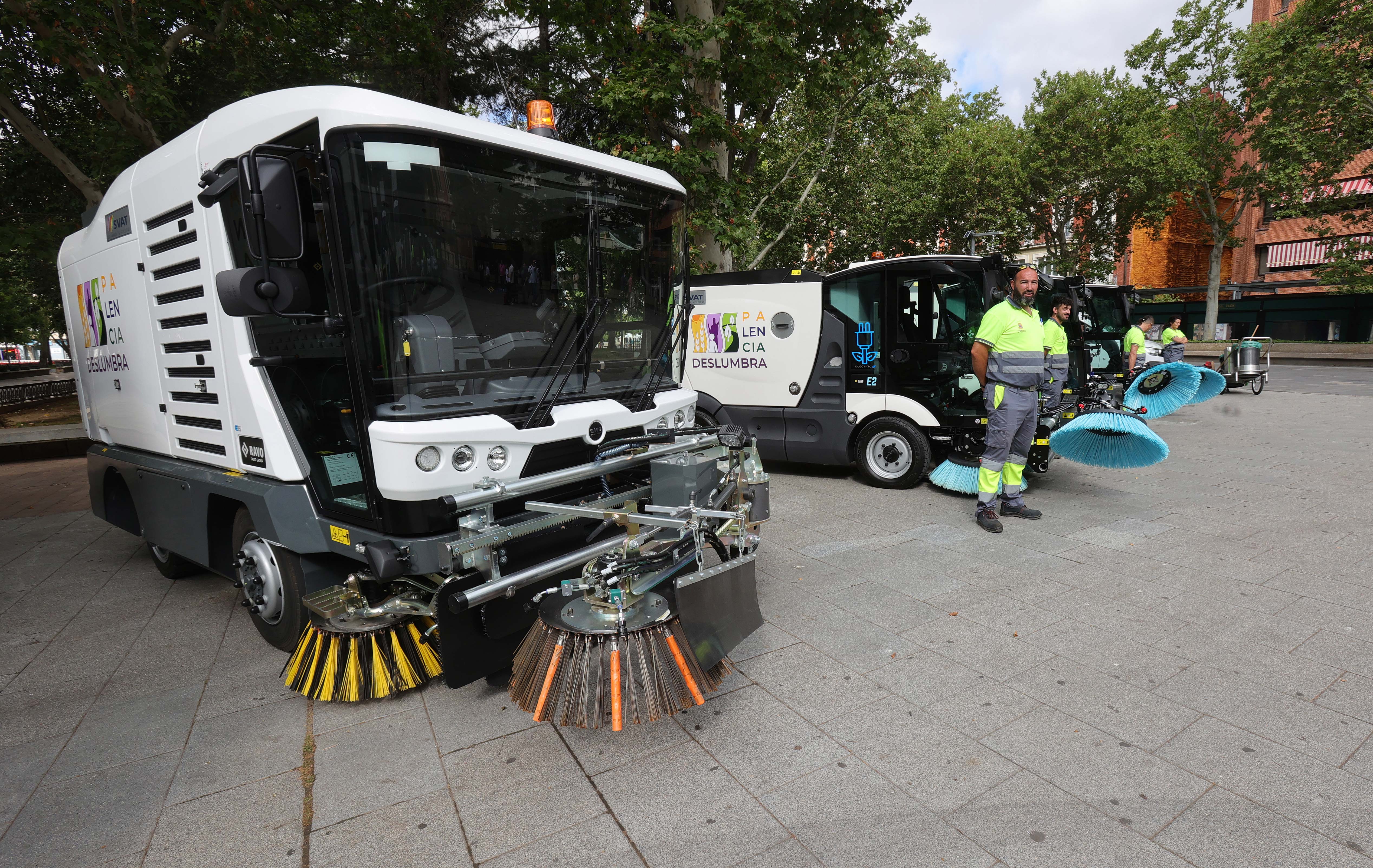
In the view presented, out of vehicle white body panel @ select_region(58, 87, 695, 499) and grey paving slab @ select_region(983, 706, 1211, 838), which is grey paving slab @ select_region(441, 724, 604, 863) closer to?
vehicle white body panel @ select_region(58, 87, 695, 499)

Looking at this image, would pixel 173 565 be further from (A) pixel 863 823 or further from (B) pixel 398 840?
(A) pixel 863 823

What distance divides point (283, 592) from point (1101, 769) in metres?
3.81

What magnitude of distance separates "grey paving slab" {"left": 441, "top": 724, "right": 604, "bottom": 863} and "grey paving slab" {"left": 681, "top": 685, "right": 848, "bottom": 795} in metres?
0.45

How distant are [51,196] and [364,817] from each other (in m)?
15.1

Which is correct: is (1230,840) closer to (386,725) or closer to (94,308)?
(386,725)

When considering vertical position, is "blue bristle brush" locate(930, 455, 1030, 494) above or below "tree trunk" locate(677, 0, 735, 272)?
below

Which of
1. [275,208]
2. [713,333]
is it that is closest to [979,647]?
[275,208]

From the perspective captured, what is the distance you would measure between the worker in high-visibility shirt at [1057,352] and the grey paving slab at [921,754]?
4568mm

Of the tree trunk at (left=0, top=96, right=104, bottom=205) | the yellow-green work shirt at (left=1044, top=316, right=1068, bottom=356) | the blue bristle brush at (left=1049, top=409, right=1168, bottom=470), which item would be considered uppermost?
the tree trunk at (left=0, top=96, right=104, bottom=205)

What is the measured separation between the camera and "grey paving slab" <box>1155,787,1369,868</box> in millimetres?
2070

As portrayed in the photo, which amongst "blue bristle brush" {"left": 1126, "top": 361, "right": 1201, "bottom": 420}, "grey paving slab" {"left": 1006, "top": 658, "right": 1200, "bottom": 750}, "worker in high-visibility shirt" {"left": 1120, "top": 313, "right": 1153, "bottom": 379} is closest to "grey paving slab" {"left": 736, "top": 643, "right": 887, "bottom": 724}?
"grey paving slab" {"left": 1006, "top": 658, "right": 1200, "bottom": 750}

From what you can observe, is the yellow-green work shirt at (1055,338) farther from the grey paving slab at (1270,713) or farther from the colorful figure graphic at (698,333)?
the grey paving slab at (1270,713)

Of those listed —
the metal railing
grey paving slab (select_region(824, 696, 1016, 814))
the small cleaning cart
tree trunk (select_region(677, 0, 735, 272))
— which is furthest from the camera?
the metal railing

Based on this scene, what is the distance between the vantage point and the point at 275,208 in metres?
2.62
